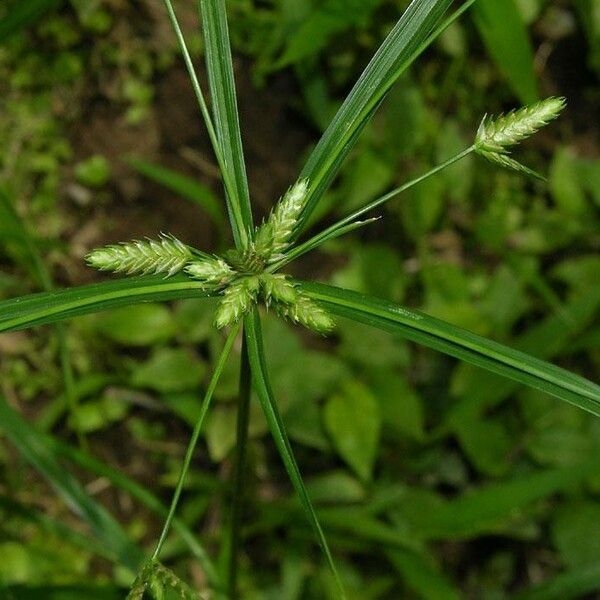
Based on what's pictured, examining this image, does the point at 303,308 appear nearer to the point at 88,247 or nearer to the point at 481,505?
the point at 481,505

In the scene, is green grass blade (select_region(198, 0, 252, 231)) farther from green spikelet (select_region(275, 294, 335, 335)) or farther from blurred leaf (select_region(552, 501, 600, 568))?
blurred leaf (select_region(552, 501, 600, 568))

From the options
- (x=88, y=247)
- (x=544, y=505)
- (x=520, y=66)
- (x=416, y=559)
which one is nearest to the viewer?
(x=520, y=66)

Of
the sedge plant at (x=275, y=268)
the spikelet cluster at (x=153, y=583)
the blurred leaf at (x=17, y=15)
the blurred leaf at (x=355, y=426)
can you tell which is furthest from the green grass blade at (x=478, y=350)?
the blurred leaf at (x=355, y=426)

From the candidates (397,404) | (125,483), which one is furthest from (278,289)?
(397,404)

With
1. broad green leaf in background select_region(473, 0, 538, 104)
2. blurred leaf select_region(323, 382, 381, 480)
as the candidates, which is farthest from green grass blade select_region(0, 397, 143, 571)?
broad green leaf in background select_region(473, 0, 538, 104)

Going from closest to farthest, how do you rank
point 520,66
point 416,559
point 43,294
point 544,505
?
point 43,294, point 520,66, point 416,559, point 544,505

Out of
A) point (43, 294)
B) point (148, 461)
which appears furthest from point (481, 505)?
point (43, 294)

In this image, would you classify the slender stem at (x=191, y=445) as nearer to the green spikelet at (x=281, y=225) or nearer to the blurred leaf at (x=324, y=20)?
the green spikelet at (x=281, y=225)
